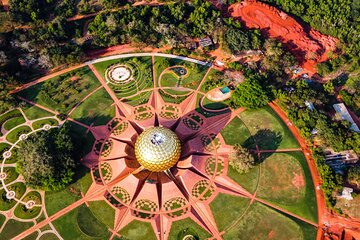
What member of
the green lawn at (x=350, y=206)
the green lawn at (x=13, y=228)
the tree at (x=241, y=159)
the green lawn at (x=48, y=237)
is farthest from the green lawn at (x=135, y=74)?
the green lawn at (x=350, y=206)

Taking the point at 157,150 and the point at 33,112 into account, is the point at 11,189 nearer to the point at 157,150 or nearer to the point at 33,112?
the point at 33,112

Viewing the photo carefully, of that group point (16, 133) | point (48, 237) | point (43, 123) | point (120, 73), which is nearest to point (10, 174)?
point (16, 133)

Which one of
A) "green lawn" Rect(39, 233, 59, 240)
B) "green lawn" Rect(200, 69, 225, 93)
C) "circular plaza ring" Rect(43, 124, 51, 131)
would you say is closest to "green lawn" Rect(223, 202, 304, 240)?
"green lawn" Rect(200, 69, 225, 93)

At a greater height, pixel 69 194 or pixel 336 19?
pixel 336 19

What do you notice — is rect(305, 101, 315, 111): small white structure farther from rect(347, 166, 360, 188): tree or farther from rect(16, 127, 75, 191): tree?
rect(16, 127, 75, 191): tree

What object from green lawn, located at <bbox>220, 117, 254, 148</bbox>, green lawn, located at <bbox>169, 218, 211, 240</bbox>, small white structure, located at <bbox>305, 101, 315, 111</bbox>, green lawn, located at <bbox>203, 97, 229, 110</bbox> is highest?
small white structure, located at <bbox>305, 101, 315, 111</bbox>

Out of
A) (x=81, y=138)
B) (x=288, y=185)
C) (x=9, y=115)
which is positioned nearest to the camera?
(x=288, y=185)
